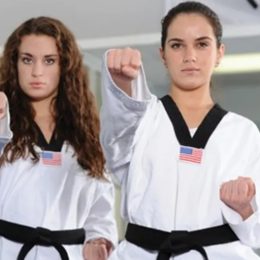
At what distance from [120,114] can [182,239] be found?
0.95 ft

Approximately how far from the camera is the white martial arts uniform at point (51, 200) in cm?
175

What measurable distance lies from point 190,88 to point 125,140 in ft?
0.68

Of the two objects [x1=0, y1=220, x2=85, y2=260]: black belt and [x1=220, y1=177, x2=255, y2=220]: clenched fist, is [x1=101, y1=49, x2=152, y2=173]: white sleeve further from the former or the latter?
[x1=0, y1=220, x2=85, y2=260]: black belt

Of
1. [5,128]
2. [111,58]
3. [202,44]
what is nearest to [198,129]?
[202,44]

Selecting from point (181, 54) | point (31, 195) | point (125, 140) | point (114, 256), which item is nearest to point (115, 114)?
point (125, 140)

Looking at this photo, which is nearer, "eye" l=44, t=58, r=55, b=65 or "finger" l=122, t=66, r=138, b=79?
"finger" l=122, t=66, r=138, b=79

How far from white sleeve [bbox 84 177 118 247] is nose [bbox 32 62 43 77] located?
364 millimetres

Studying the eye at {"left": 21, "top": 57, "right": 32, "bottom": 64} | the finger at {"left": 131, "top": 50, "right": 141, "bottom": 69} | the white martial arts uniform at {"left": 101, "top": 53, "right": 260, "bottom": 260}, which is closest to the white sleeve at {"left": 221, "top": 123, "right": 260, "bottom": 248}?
the white martial arts uniform at {"left": 101, "top": 53, "right": 260, "bottom": 260}

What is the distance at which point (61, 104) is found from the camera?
1.92 meters

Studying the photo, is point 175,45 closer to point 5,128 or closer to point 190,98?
point 190,98

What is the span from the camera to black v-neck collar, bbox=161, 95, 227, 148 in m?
1.46

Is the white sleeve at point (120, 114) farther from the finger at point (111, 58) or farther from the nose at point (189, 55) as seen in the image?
the nose at point (189, 55)

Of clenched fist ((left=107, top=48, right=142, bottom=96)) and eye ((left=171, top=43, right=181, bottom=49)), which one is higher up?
eye ((left=171, top=43, right=181, bottom=49))

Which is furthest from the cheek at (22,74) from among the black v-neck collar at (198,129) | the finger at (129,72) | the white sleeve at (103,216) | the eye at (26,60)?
the finger at (129,72)
